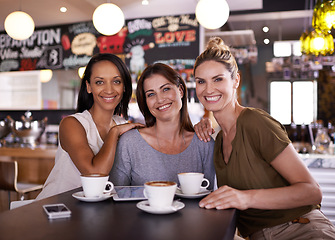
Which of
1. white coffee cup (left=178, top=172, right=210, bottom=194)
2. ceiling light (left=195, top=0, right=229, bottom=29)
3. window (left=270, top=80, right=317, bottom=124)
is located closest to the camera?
white coffee cup (left=178, top=172, right=210, bottom=194)

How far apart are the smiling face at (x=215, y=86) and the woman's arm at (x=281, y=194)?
0.39m

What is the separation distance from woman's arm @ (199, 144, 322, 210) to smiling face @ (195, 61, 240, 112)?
15.2 inches

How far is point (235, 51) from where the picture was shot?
5375mm

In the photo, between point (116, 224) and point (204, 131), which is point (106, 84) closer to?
point (204, 131)

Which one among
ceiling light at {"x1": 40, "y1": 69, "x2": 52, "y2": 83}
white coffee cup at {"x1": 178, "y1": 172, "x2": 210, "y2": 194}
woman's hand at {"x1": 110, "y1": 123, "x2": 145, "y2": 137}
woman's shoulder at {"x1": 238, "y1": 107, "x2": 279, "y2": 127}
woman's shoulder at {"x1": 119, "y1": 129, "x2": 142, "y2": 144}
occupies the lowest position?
white coffee cup at {"x1": 178, "y1": 172, "x2": 210, "y2": 194}

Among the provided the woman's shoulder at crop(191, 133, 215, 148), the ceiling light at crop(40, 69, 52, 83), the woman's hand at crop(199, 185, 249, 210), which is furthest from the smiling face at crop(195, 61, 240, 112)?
the ceiling light at crop(40, 69, 52, 83)

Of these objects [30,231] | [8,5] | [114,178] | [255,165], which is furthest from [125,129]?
[8,5]

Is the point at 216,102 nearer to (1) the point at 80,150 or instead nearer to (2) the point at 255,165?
(2) the point at 255,165

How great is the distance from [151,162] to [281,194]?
68cm

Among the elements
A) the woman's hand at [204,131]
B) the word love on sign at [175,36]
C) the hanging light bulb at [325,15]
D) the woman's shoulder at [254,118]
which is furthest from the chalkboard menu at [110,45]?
the woman's shoulder at [254,118]

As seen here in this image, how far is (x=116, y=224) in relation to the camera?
96 cm

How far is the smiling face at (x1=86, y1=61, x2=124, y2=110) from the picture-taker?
212 centimetres

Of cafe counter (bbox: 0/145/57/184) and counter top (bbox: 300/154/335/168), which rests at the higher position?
counter top (bbox: 300/154/335/168)

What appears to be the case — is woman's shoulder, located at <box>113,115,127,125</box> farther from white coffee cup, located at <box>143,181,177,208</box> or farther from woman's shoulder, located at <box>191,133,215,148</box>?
white coffee cup, located at <box>143,181,177,208</box>
